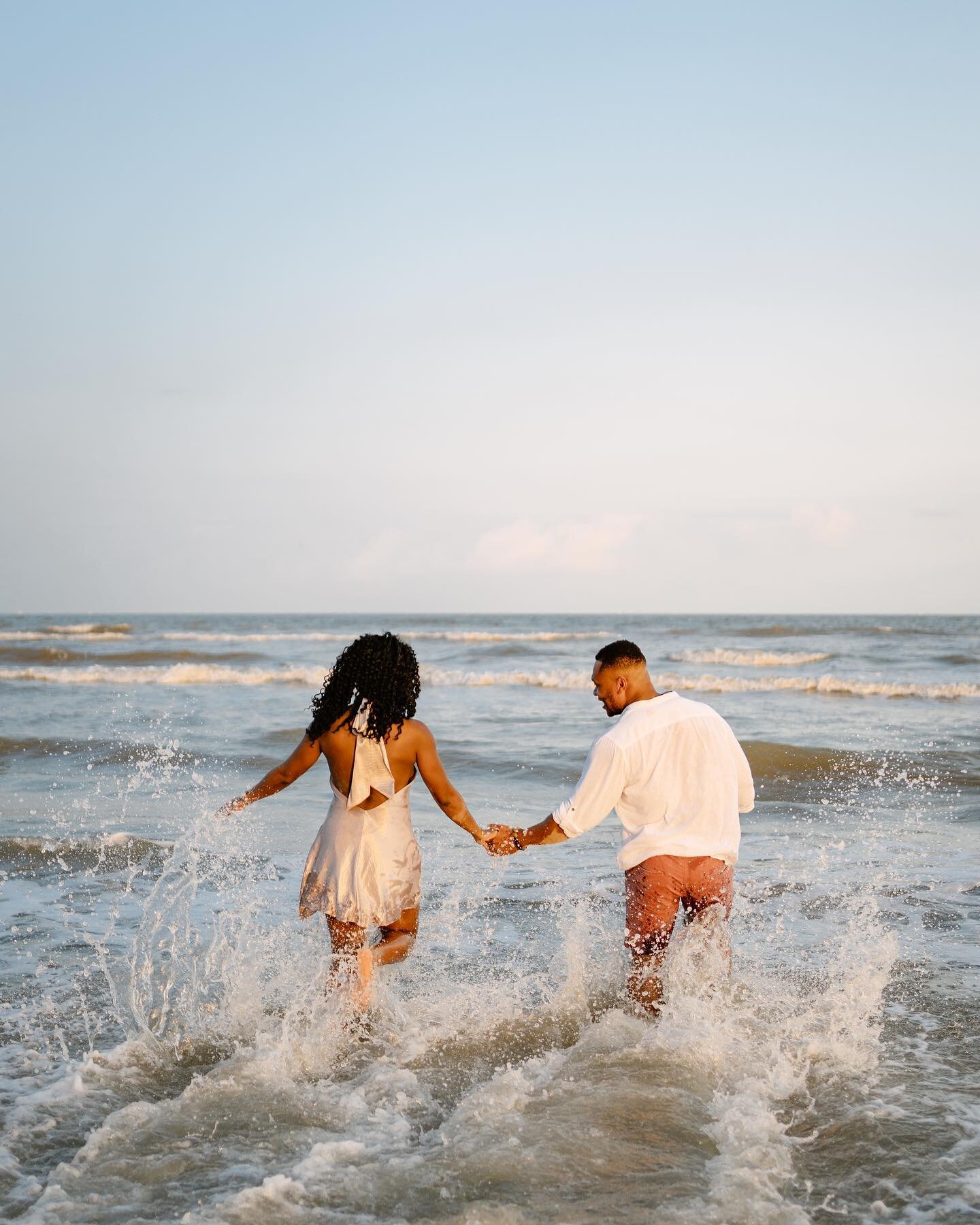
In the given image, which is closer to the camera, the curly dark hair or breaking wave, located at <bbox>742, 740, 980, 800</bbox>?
the curly dark hair

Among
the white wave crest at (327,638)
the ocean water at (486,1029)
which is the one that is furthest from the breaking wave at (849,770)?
the white wave crest at (327,638)

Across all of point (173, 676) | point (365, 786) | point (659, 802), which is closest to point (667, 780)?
point (659, 802)

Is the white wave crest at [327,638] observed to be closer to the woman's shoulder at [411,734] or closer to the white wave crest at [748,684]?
the white wave crest at [748,684]

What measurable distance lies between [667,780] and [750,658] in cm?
2785

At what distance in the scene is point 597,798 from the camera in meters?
4.51

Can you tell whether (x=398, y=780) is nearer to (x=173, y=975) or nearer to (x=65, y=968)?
(x=173, y=975)

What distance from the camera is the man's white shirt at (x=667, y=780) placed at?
4.46 m

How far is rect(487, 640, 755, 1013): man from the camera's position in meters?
4.46

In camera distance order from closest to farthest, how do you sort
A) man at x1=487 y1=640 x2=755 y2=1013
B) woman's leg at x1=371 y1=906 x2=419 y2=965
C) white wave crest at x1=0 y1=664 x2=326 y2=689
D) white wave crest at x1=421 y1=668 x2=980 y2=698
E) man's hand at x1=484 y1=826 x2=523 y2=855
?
1. man at x1=487 y1=640 x2=755 y2=1013
2. woman's leg at x1=371 y1=906 x2=419 y2=965
3. man's hand at x1=484 y1=826 x2=523 y2=855
4. white wave crest at x1=421 y1=668 x2=980 y2=698
5. white wave crest at x1=0 y1=664 x2=326 y2=689

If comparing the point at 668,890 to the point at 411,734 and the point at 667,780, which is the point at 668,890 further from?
the point at 411,734

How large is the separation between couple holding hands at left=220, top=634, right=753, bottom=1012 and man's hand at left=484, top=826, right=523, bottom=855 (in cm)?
56

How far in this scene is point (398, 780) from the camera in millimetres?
4609

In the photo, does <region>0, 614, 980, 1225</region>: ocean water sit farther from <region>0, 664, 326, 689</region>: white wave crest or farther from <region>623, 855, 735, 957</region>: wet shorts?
<region>0, 664, 326, 689</region>: white wave crest

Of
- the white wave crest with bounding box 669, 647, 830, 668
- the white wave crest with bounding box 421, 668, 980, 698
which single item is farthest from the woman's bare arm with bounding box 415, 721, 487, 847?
the white wave crest with bounding box 669, 647, 830, 668
